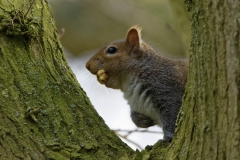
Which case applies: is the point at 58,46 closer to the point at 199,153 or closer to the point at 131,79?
the point at 131,79

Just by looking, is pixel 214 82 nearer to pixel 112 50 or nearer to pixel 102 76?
pixel 102 76

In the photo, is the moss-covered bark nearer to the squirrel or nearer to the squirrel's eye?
the squirrel

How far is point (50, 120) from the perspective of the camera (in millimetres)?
2896

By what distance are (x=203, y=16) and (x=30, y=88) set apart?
1286 millimetres

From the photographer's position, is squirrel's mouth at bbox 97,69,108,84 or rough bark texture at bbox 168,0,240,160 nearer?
rough bark texture at bbox 168,0,240,160

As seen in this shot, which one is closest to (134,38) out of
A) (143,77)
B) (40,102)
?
(143,77)

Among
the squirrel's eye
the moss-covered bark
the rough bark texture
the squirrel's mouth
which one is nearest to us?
the rough bark texture

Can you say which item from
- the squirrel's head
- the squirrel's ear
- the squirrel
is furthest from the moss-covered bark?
the squirrel's ear

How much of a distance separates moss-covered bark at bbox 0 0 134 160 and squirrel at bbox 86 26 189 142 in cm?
60

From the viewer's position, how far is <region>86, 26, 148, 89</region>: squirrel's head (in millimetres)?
4027

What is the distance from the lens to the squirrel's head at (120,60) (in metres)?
4.03

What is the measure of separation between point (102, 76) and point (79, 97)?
86 cm

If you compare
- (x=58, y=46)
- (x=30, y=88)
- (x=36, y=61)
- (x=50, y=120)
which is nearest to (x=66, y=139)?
(x=50, y=120)

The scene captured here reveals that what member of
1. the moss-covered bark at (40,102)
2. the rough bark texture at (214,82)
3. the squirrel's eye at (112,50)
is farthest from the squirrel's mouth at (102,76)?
the rough bark texture at (214,82)
